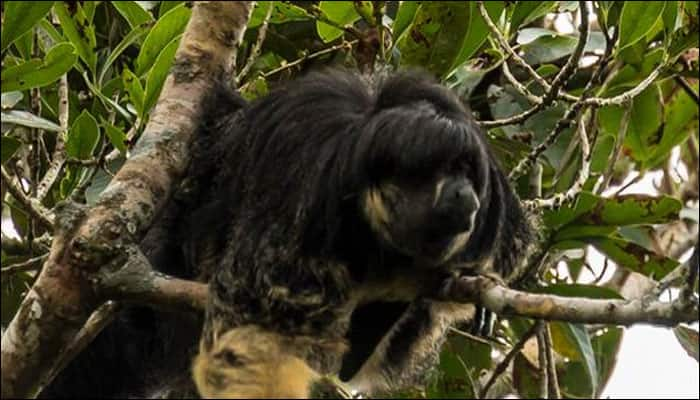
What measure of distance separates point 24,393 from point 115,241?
353 mm

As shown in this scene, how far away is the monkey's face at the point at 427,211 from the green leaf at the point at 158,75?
0.78 meters

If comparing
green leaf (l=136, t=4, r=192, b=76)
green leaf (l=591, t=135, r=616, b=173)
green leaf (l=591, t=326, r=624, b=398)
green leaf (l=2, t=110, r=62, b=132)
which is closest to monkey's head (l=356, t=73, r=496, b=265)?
green leaf (l=136, t=4, r=192, b=76)

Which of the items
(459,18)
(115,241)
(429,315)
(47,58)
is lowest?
(429,315)

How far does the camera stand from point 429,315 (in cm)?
350

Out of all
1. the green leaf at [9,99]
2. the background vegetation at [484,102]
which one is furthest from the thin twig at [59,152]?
the green leaf at [9,99]

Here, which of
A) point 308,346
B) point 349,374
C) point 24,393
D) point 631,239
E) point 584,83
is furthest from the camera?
point 584,83

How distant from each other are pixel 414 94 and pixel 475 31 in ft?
1.43

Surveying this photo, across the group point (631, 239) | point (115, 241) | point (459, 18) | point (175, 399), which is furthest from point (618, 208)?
point (115, 241)

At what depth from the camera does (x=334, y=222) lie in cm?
291

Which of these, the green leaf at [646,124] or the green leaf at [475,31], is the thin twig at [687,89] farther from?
the green leaf at [475,31]

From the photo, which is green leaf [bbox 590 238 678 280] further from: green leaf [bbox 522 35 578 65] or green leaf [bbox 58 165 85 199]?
green leaf [bbox 58 165 85 199]

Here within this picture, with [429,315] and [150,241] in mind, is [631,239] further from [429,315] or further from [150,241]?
[150,241]

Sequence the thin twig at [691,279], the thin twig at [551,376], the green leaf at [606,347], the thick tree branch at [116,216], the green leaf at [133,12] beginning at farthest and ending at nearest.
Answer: the green leaf at [606,347] < the thin twig at [551,376] < the green leaf at [133,12] < the thick tree branch at [116,216] < the thin twig at [691,279]

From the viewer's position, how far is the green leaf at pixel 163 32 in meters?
3.41
